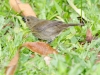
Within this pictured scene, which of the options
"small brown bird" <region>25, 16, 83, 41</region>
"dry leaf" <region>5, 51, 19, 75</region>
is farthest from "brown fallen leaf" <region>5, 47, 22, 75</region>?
"small brown bird" <region>25, 16, 83, 41</region>

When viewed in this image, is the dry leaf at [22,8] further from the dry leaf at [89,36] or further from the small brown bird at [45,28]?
the dry leaf at [89,36]

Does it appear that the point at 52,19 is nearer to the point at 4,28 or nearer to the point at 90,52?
the point at 4,28

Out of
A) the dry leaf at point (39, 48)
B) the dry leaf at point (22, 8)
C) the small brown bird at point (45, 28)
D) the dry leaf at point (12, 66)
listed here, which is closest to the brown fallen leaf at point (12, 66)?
the dry leaf at point (12, 66)

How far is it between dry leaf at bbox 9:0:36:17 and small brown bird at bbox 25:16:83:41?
0.90ft

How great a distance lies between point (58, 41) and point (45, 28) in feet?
1.51

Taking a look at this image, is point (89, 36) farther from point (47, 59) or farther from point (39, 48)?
point (47, 59)

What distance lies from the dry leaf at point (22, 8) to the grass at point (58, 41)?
0.07 metres

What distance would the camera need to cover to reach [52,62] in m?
4.82

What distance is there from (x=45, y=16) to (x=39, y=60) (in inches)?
56.5

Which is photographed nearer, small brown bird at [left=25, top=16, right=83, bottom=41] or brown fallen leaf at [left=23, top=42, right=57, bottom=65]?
brown fallen leaf at [left=23, top=42, right=57, bottom=65]

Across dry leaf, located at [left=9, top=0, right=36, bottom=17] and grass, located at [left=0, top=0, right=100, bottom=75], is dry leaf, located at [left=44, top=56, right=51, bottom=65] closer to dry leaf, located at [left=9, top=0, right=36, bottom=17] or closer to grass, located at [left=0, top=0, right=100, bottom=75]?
grass, located at [left=0, top=0, right=100, bottom=75]

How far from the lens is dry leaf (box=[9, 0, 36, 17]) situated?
6.57 metres

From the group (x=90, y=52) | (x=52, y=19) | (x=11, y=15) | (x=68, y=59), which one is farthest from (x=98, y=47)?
(x=11, y=15)

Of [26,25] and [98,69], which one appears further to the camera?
[26,25]
